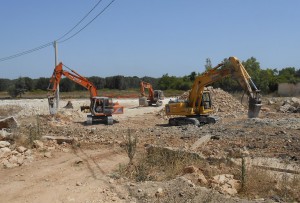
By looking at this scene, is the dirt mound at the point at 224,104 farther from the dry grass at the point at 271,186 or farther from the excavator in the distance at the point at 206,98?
the dry grass at the point at 271,186

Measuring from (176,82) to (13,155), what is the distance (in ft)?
241

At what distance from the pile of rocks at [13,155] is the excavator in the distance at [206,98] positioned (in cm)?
1130

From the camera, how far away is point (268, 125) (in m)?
17.9

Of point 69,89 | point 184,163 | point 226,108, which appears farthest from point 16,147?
point 69,89

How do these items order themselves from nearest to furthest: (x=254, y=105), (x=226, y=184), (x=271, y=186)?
(x=271, y=186) < (x=226, y=184) < (x=254, y=105)

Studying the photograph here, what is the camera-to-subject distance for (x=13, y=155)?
10.7m

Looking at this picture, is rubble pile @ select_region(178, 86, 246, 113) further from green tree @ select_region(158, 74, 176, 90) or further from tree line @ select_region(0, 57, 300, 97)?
green tree @ select_region(158, 74, 176, 90)

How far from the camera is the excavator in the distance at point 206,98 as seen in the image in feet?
65.2

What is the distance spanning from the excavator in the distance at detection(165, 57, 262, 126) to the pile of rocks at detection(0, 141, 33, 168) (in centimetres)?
1130

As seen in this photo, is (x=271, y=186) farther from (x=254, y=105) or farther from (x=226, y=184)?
(x=254, y=105)

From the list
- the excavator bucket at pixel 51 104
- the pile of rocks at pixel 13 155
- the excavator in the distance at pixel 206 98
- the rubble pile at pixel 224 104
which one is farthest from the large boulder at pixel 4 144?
the rubble pile at pixel 224 104

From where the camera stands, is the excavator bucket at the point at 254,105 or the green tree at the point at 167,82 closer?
the excavator bucket at the point at 254,105

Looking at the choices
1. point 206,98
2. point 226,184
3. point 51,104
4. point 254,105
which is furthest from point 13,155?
point 51,104

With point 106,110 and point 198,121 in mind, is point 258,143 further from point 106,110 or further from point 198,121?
point 106,110
